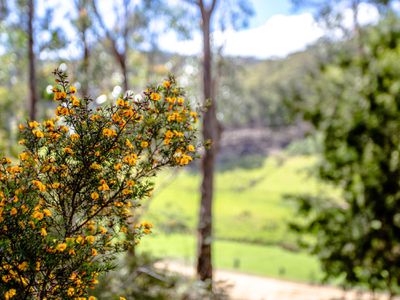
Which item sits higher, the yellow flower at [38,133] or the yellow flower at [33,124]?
the yellow flower at [33,124]

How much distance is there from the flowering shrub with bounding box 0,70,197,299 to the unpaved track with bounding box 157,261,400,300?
25.8 feet

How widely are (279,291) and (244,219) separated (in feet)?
43.2

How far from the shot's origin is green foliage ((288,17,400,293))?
7.39m

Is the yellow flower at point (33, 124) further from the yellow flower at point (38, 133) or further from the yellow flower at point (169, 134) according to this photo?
the yellow flower at point (169, 134)

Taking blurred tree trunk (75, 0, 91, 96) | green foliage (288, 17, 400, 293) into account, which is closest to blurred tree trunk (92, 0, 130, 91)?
blurred tree trunk (75, 0, 91, 96)

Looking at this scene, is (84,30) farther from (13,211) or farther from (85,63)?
(13,211)

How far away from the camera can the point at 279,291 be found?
1173 centimetres

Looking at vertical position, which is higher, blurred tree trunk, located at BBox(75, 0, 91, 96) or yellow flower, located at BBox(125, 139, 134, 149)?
blurred tree trunk, located at BBox(75, 0, 91, 96)

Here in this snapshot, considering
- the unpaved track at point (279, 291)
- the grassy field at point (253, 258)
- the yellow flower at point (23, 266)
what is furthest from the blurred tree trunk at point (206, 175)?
the grassy field at point (253, 258)

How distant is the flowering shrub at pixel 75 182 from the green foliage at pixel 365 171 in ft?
18.0

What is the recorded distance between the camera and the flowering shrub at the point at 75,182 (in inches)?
98.9

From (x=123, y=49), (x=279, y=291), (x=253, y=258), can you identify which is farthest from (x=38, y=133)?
→ (x=253, y=258)

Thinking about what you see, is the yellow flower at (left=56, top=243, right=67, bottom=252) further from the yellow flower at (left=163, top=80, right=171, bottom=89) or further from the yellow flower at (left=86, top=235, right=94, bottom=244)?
the yellow flower at (left=163, top=80, right=171, bottom=89)


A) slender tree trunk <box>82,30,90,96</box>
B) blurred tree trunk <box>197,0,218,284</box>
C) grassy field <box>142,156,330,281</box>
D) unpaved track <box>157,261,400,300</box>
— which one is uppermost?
slender tree trunk <box>82,30,90,96</box>
